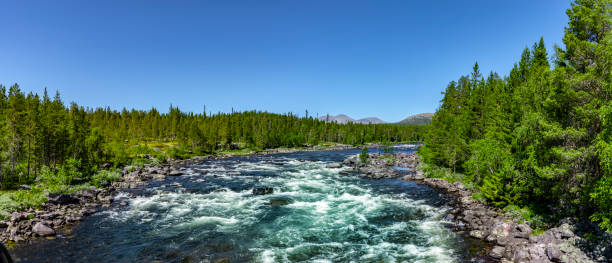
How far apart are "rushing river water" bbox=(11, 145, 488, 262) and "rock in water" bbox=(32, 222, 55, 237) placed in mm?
1192

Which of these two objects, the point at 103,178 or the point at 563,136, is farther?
the point at 103,178

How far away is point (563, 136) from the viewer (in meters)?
16.6

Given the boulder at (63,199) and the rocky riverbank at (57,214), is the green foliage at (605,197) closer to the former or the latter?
the rocky riverbank at (57,214)

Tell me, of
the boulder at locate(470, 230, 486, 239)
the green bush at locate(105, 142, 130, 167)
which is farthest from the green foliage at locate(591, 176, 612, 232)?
the green bush at locate(105, 142, 130, 167)

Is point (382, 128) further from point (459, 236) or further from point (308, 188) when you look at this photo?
point (459, 236)

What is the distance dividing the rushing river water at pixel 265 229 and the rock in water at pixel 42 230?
3.91 ft

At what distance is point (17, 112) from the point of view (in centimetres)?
3597

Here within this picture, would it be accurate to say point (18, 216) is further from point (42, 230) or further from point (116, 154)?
point (116, 154)

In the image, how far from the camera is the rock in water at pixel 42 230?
1950cm

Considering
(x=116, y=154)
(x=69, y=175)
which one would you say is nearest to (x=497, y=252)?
(x=69, y=175)

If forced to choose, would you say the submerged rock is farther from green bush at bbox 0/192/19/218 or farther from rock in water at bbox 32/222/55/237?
green bush at bbox 0/192/19/218

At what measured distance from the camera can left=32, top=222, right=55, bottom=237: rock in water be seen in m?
19.5

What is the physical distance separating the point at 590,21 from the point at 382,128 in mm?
184720

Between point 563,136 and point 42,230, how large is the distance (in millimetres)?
35402
